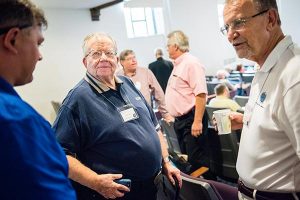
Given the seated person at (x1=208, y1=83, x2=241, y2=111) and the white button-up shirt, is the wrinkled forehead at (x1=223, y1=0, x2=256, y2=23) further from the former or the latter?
the seated person at (x1=208, y1=83, x2=241, y2=111)

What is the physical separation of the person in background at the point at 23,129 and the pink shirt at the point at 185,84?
7.19 ft

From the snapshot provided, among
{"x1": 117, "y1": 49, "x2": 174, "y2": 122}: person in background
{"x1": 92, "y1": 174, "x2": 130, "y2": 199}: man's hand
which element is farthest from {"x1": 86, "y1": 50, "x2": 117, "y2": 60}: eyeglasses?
{"x1": 117, "y1": 49, "x2": 174, "y2": 122}: person in background

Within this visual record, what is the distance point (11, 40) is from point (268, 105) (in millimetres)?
872

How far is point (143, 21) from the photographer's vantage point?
7117 millimetres

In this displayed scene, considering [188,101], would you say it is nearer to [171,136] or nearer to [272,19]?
[171,136]

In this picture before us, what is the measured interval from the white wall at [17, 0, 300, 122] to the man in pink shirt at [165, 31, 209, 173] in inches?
118

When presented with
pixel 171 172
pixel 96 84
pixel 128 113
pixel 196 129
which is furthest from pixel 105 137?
pixel 196 129

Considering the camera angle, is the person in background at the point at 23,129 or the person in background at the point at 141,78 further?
the person in background at the point at 141,78

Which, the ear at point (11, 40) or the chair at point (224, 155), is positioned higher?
the ear at point (11, 40)

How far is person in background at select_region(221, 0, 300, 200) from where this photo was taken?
3.50ft

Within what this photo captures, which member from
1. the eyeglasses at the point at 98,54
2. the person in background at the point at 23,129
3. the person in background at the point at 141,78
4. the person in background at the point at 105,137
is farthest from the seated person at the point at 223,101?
the person in background at the point at 23,129

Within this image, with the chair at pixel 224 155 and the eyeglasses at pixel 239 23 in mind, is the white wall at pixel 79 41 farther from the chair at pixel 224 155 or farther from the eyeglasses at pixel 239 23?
the eyeglasses at pixel 239 23

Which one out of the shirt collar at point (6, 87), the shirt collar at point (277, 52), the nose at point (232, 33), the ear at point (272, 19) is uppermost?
the ear at point (272, 19)

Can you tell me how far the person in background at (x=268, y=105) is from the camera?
3.50ft
